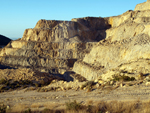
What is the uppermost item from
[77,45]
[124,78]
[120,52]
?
[77,45]

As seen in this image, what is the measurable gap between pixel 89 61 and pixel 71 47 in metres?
14.7

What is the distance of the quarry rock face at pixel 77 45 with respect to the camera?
2592 centimetres

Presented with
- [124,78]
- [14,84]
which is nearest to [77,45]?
[14,84]

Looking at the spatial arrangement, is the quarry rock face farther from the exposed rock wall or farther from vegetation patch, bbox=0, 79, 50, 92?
vegetation patch, bbox=0, 79, 50, 92

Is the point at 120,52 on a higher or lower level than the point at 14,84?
higher

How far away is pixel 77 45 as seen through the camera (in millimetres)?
44344

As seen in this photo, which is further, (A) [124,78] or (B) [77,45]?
(B) [77,45]

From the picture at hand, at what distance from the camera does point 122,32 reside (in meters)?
31.4

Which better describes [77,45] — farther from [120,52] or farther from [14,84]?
[14,84]

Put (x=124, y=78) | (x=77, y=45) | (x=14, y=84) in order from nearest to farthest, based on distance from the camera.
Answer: (x=124, y=78) → (x=14, y=84) → (x=77, y=45)

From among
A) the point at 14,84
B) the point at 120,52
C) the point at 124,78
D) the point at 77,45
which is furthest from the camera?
the point at 77,45

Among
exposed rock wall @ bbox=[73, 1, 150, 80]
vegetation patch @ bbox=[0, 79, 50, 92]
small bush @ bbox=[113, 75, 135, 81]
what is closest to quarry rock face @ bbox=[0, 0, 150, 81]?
exposed rock wall @ bbox=[73, 1, 150, 80]

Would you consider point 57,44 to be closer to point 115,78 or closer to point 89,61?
point 89,61

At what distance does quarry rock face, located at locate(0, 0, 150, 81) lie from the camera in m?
25.9
